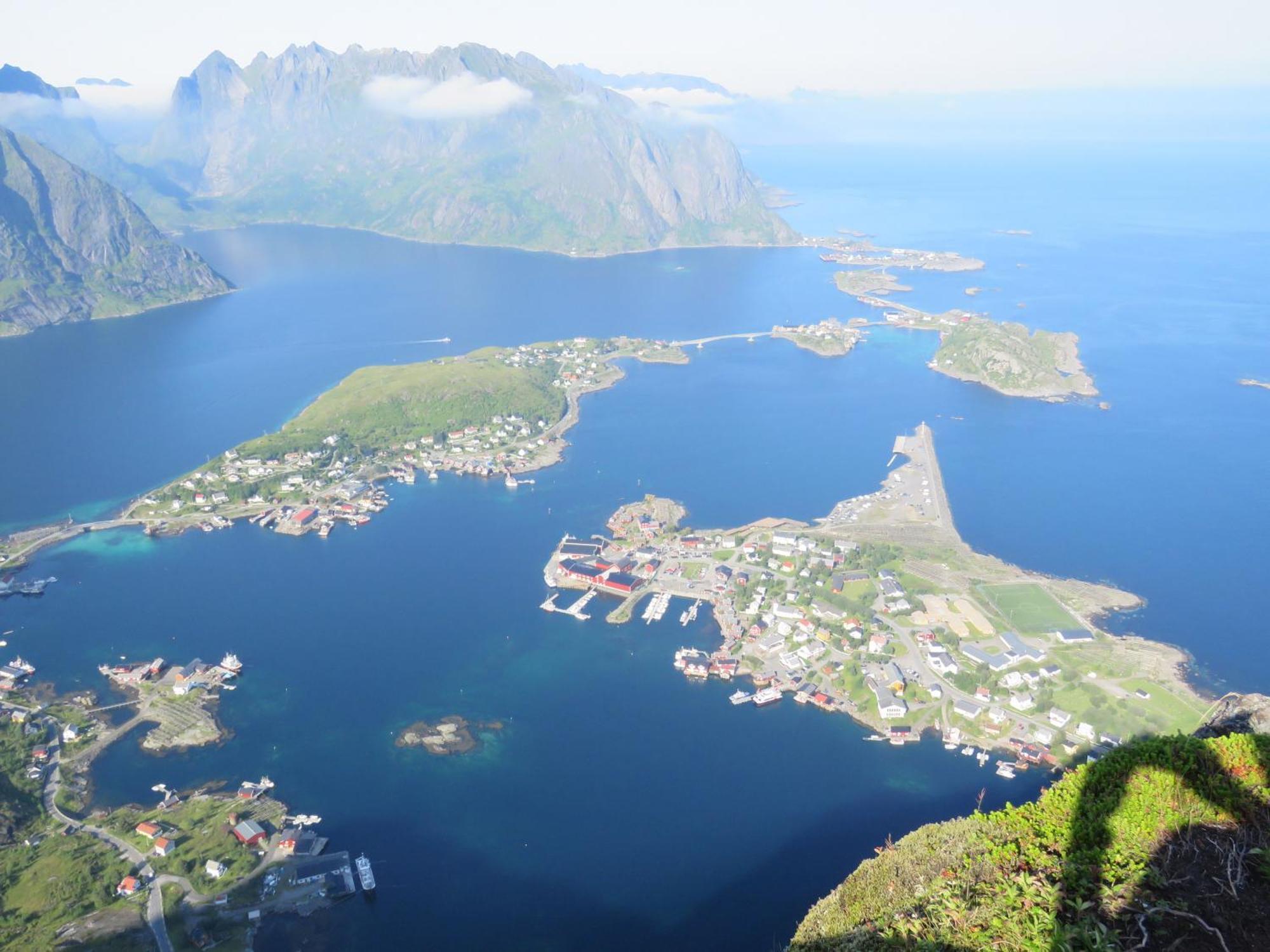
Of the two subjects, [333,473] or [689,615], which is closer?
[689,615]

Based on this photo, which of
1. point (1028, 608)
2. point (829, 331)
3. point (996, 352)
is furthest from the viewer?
point (829, 331)

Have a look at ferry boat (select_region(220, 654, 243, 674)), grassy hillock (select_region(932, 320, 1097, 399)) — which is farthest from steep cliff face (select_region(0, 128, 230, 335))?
grassy hillock (select_region(932, 320, 1097, 399))

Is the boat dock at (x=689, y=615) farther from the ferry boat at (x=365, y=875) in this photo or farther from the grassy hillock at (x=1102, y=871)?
the grassy hillock at (x=1102, y=871)

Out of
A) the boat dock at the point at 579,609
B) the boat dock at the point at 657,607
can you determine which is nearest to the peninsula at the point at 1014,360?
the boat dock at the point at 657,607

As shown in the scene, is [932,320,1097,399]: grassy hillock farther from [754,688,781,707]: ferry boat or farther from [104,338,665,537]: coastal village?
[754,688,781,707]: ferry boat

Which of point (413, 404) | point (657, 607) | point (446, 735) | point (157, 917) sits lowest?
point (446, 735)

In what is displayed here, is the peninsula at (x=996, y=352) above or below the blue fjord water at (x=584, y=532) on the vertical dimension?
above

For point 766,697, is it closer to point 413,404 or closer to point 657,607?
point 657,607

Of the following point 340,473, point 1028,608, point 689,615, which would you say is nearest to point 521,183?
point 340,473
